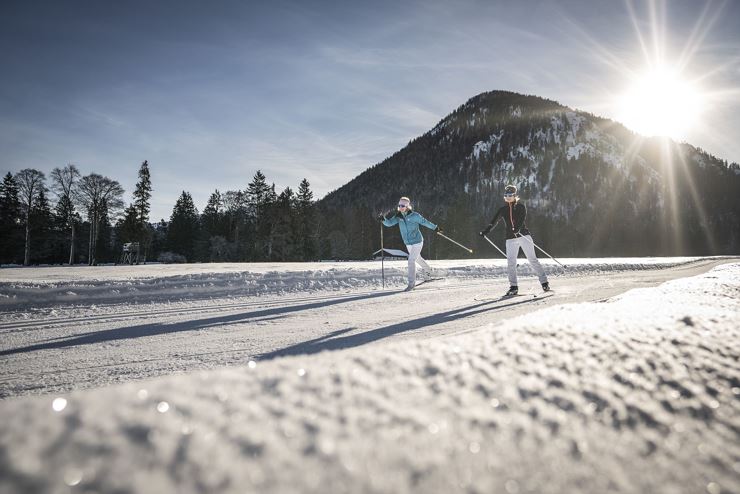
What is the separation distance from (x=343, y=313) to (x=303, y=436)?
16.4 feet

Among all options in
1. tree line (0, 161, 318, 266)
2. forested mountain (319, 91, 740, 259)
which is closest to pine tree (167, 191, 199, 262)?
tree line (0, 161, 318, 266)

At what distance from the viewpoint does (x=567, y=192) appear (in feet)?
491

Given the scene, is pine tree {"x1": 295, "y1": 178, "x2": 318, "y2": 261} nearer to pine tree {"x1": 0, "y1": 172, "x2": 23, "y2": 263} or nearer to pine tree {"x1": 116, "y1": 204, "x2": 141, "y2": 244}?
pine tree {"x1": 116, "y1": 204, "x2": 141, "y2": 244}

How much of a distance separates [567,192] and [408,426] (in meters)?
171

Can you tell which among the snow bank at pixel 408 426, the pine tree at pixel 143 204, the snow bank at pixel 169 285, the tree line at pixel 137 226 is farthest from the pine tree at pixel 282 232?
the snow bank at pixel 408 426

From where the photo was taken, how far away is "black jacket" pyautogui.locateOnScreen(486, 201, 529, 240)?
8.34 metres

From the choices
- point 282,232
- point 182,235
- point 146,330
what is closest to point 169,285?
point 146,330

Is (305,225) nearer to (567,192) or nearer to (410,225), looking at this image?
(410,225)

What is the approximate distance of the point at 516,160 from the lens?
178750 mm

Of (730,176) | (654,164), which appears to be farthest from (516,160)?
(730,176)

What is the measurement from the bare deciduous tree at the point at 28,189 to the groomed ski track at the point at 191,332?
47.5m

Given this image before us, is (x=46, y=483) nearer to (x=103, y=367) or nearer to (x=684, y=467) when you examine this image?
(x=684, y=467)

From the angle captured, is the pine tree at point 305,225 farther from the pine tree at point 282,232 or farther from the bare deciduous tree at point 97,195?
the bare deciduous tree at point 97,195

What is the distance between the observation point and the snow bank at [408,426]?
334 millimetres
